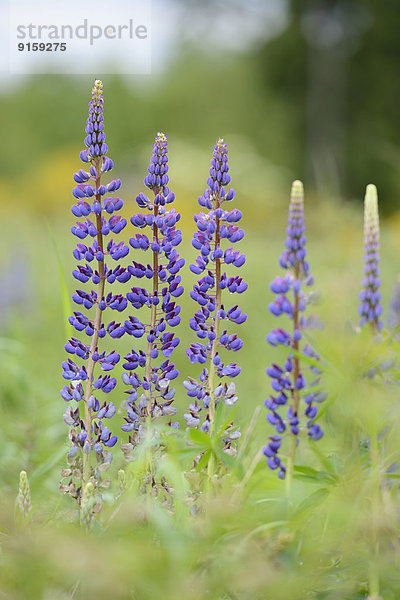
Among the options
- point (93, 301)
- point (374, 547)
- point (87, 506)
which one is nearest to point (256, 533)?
point (374, 547)

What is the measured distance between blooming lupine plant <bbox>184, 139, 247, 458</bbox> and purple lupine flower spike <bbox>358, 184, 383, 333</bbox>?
260mm

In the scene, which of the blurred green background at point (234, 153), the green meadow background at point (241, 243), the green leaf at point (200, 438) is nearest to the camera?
the green meadow background at point (241, 243)

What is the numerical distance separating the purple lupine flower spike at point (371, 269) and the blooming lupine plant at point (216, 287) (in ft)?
0.85

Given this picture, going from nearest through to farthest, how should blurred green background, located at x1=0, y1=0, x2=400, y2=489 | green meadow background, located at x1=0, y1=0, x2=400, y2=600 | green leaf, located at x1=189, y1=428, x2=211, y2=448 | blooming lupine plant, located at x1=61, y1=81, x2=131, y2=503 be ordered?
green meadow background, located at x1=0, y1=0, x2=400, y2=600 < green leaf, located at x1=189, y1=428, x2=211, y2=448 < blooming lupine plant, located at x1=61, y1=81, x2=131, y2=503 < blurred green background, located at x1=0, y1=0, x2=400, y2=489

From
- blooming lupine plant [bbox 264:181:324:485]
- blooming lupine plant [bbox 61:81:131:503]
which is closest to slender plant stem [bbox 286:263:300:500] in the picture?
blooming lupine plant [bbox 264:181:324:485]

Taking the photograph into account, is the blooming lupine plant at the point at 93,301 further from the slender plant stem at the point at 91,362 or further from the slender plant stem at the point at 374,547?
the slender plant stem at the point at 374,547

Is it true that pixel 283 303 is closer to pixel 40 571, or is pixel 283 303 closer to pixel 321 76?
pixel 40 571

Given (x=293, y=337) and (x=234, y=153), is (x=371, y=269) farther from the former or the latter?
(x=234, y=153)

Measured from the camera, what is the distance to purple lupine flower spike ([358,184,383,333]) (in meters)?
1.52

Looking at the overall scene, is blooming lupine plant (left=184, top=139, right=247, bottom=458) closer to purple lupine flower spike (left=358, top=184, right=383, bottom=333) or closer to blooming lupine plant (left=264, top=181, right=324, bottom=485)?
blooming lupine plant (left=264, top=181, right=324, bottom=485)

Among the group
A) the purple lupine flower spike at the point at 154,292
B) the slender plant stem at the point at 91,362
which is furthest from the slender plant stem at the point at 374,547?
the slender plant stem at the point at 91,362

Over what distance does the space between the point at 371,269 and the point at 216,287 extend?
13.0 inches

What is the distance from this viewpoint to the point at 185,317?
5.07m

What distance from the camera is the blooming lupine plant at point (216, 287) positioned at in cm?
154
